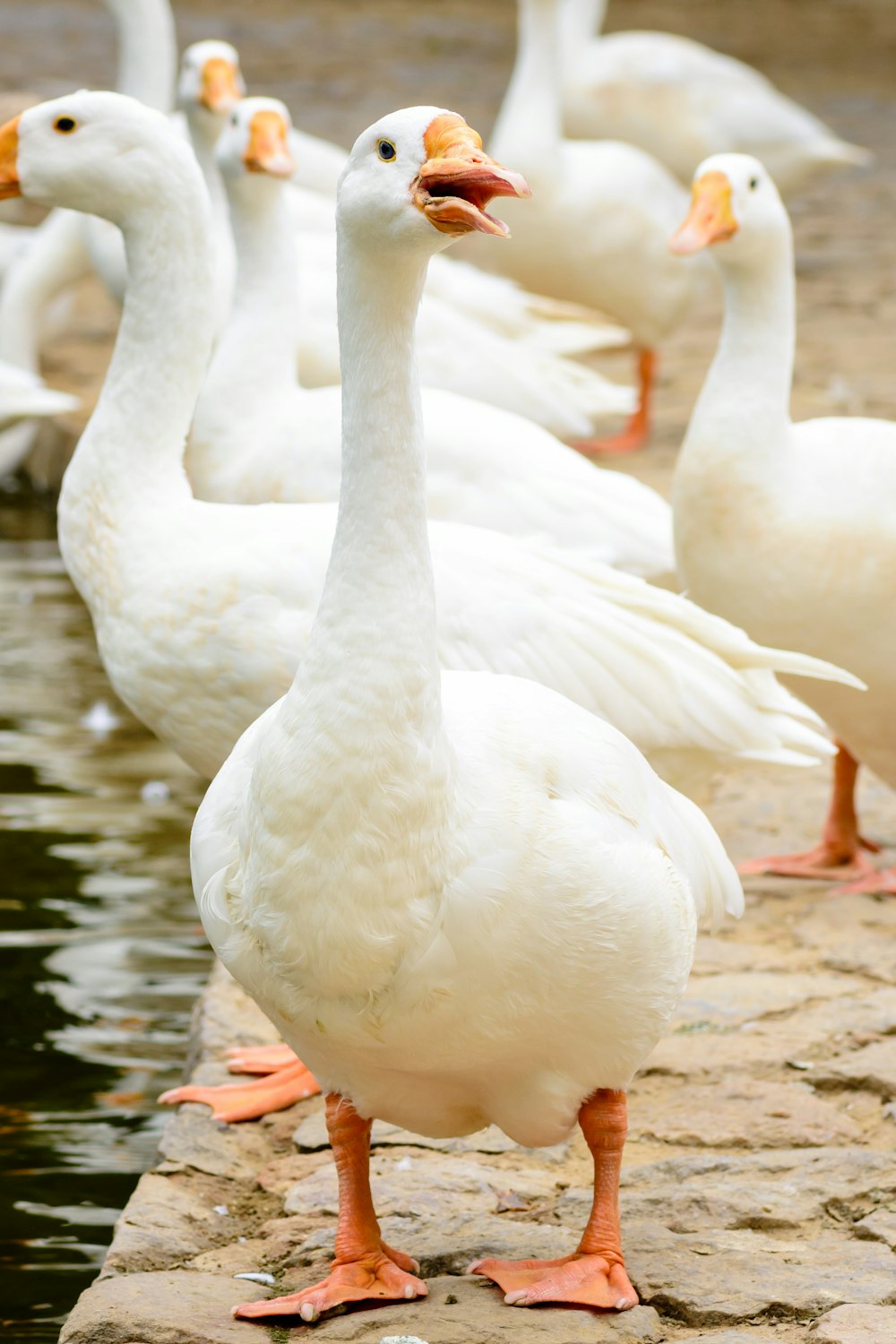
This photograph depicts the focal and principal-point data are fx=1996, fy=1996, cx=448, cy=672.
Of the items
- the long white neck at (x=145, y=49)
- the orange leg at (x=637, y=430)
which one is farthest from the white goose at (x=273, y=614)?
the orange leg at (x=637, y=430)

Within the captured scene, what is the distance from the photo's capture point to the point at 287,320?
18.7ft

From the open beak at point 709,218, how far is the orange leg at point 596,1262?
98.2 inches

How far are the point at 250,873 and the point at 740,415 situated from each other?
7.98 feet

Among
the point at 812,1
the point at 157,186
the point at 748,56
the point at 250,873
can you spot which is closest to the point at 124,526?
the point at 157,186

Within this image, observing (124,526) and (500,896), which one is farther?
(124,526)

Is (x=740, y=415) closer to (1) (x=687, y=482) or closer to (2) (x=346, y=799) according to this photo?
(1) (x=687, y=482)

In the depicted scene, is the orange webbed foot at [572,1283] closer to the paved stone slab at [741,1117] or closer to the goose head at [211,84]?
the paved stone slab at [741,1117]

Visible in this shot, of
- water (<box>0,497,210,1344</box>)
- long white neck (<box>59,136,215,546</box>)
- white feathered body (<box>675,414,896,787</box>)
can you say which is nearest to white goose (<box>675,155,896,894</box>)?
white feathered body (<box>675,414,896,787</box>)

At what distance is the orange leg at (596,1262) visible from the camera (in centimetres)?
304

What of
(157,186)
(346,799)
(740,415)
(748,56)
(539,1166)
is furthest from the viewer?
(748,56)

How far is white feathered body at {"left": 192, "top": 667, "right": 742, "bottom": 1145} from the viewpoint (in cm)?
275

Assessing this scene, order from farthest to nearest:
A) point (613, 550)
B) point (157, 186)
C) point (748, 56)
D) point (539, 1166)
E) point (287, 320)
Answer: point (748, 56) < point (287, 320) < point (613, 550) < point (157, 186) < point (539, 1166)

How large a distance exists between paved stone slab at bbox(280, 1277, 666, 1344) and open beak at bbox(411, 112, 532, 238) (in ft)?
5.27

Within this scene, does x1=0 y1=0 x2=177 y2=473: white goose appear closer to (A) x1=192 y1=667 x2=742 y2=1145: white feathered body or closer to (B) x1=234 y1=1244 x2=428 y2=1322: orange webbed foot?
(A) x1=192 y1=667 x2=742 y2=1145: white feathered body
